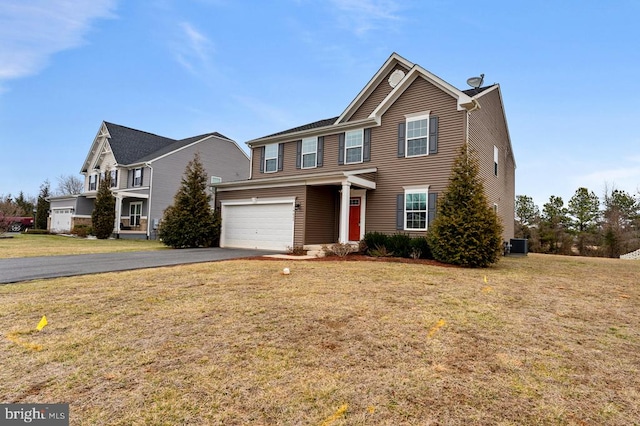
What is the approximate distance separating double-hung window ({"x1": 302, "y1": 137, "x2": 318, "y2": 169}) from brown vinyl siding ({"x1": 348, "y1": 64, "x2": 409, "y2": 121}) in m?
2.51

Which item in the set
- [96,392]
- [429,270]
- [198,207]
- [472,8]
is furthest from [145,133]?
[96,392]

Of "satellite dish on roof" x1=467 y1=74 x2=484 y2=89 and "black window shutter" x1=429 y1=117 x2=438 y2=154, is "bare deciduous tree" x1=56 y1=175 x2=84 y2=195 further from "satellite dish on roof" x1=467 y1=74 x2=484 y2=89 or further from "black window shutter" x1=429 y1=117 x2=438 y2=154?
"satellite dish on roof" x1=467 y1=74 x2=484 y2=89

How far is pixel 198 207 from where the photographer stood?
54.0ft

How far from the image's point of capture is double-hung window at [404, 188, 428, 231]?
13.3 metres

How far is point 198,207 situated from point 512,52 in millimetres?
16810

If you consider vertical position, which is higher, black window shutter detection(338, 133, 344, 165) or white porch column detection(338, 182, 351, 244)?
black window shutter detection(338, 133, 344, 165)

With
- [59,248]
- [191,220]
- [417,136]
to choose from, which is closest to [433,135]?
[417,136]

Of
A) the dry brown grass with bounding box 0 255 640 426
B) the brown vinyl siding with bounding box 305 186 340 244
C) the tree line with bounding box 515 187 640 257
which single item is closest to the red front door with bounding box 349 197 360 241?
the brown vinyl siding with bounding box 305 186 340 244

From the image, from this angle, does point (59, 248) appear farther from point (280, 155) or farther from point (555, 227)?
point (555, 227)

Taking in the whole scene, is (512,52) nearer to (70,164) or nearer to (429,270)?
(429,270)

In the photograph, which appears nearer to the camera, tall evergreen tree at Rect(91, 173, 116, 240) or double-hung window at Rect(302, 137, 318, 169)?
double-hung window at Rect(302, 137, 318, 169)

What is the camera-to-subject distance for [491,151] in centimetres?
1568

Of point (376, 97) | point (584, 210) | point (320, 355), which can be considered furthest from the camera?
point (584, 210)

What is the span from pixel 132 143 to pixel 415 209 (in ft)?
91.6
